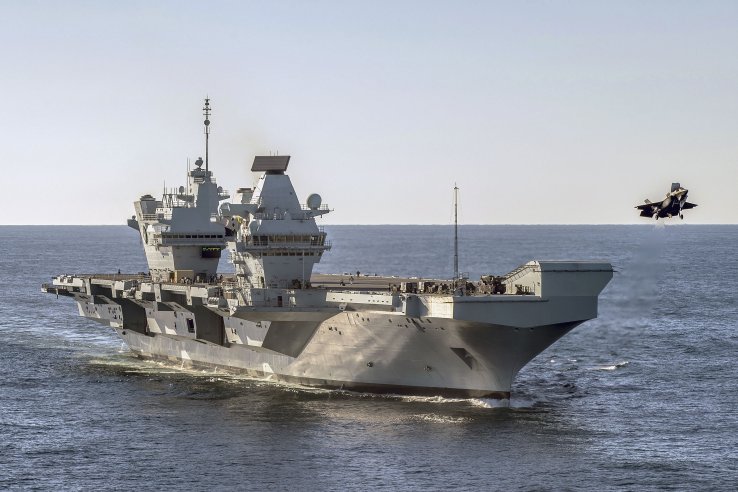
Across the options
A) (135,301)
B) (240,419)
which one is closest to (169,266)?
(135,301)

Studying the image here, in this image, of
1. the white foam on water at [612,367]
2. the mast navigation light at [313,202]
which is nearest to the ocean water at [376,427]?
the white foam on water at [612,367]

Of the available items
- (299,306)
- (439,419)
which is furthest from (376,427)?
(299,306)

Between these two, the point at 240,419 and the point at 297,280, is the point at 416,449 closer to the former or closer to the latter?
the point at 240,419

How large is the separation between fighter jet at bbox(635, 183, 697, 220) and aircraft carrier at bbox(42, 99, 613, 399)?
454cm

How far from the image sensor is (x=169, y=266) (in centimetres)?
5672

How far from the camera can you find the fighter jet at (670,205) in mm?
38219

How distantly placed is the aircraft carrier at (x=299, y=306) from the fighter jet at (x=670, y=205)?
179 inches

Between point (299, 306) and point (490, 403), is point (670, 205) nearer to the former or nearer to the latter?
point (490, 403)

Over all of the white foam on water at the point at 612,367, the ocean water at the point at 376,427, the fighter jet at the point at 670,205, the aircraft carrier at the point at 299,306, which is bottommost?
the ocean water at the point at 376,427

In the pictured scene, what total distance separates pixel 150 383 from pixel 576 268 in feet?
66.6

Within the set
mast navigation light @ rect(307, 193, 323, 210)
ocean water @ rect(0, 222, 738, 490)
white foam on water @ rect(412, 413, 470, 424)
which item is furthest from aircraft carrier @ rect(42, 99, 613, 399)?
white foam on water @ rect(412, 413, 470, 424)

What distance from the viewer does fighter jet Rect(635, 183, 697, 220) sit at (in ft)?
125

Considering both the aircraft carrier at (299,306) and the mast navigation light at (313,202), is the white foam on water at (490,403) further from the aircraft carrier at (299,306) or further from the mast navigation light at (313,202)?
the mast navigation light at (313,202)

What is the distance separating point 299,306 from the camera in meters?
46.3
